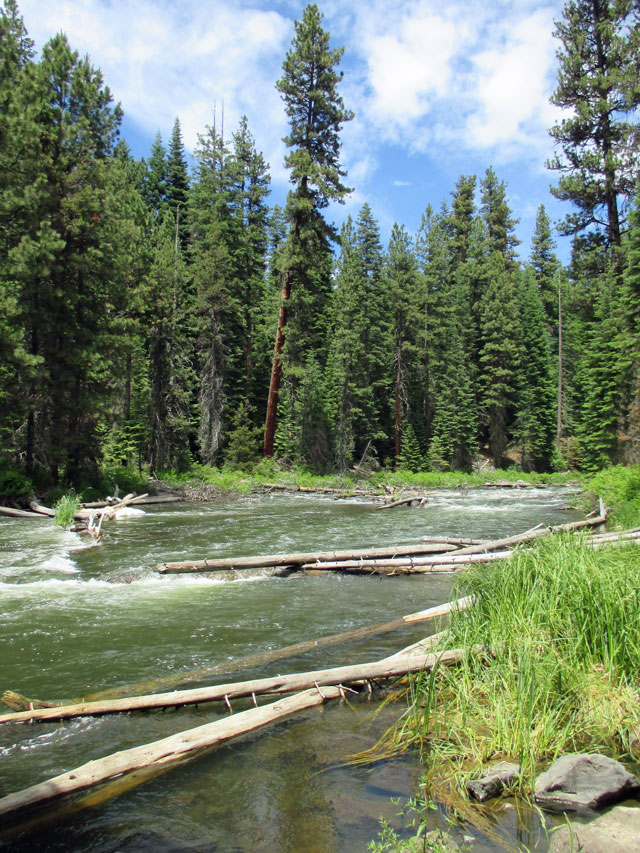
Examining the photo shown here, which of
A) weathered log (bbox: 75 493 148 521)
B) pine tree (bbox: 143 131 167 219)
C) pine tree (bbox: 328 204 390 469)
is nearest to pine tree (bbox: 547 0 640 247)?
pine tree (bbox: 328 204 390 469)

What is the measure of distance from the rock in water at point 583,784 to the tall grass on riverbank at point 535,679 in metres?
0.15

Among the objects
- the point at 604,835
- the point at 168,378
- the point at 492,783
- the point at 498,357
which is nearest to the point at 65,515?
the point at 492,783

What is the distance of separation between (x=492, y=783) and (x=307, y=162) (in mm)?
29883

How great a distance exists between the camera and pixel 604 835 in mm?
2854

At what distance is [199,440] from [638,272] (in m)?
22.7

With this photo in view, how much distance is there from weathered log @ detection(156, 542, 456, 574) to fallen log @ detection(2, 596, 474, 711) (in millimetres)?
2645

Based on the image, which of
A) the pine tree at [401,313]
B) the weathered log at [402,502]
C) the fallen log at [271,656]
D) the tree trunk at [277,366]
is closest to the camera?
the fallen log at [271,656]

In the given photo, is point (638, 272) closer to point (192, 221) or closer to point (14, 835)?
point (14, 835)

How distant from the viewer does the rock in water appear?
10.6 ft

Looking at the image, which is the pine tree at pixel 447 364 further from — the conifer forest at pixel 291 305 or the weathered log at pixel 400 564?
the weathered log at pixel 400 564

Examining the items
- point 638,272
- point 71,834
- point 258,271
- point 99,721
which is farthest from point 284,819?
point 258,271

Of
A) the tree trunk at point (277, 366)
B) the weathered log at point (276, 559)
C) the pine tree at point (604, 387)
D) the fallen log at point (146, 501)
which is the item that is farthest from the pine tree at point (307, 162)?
the weathered log at point (276, 559)

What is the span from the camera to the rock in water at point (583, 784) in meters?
Result: 3.23

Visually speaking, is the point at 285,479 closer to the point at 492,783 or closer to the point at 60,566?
the point at 60,566
